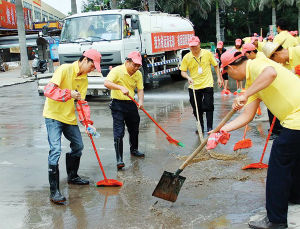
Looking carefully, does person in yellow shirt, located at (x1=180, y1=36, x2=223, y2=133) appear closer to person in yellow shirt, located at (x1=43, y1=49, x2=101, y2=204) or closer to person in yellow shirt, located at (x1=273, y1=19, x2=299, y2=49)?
person in yellow shirt, located at (x1=273, y1=19, x2=299, y2=49)

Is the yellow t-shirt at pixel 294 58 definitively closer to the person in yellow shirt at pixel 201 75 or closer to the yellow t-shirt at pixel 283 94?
the person in yellow shirt at pixel 201 75

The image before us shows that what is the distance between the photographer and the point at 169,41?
17.4m

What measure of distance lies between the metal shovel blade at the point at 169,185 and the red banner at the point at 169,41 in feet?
37.9

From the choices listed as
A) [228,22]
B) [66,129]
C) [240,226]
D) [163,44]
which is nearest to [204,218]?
[240,226]

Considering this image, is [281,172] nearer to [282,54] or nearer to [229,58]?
[229,58]

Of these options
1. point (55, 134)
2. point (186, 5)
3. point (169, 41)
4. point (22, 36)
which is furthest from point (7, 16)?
point (55, 134)

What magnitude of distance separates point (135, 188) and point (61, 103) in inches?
55.2

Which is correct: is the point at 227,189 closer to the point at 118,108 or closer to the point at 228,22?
the point at 118,108

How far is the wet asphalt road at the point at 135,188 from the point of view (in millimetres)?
4234

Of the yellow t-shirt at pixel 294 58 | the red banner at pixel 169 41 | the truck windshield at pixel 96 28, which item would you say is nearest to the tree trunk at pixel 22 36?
the red banner at pixel 169 41

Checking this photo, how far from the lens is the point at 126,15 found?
45.2ft

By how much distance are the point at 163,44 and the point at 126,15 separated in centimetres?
318

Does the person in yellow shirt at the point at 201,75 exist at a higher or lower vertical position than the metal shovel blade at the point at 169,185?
higher

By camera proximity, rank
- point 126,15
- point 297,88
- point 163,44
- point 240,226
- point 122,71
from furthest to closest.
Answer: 1. point 163,44
2. point 126,15
3. point 122,71
4. point 240,226
5. point 297,88
